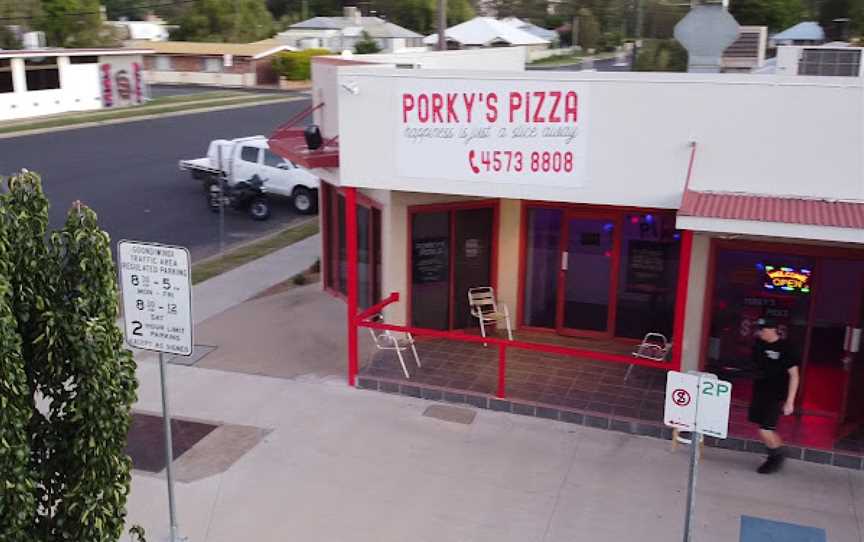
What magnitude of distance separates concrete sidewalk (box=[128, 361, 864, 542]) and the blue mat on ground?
0.35 feet

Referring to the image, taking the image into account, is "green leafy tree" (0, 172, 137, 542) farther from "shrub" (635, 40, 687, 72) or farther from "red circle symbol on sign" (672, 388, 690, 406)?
"shrub" (635, 40, 687, 72)

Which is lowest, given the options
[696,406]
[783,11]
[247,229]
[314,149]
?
[247,229]

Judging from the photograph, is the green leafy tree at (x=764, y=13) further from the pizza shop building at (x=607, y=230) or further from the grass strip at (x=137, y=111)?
the pizza shop building at (x=607, y=230)

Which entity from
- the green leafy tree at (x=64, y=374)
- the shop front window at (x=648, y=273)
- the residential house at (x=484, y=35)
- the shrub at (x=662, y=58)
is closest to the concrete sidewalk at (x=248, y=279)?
the shop front window at (x=648, y=273)

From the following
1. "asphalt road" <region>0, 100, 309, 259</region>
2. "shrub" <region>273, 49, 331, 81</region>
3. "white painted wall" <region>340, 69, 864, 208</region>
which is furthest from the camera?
"shrub" <region>273, 49, 331, 81</region>

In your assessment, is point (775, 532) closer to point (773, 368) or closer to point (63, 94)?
point (773, 368)

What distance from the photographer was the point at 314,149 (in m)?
12.8

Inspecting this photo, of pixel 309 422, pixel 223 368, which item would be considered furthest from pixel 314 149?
pixel 309 422

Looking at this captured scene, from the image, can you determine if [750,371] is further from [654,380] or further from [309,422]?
[309,422]

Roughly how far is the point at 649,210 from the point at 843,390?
3.47 meters

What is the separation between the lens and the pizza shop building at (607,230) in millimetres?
9078

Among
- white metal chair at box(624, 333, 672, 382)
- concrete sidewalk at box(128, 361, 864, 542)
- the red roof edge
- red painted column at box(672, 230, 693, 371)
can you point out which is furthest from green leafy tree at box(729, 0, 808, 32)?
concrete sidewalk at box(128, 361, 864, 542)

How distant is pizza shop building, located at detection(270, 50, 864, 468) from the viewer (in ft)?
Answer: 29.8

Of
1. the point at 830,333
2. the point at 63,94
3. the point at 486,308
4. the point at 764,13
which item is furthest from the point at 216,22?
the point at 830,333
